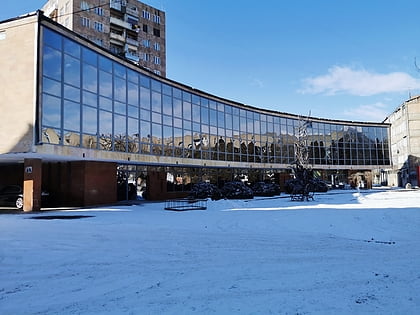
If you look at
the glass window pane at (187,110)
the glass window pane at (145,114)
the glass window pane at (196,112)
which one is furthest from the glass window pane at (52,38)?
the glass window pane at (196,112)

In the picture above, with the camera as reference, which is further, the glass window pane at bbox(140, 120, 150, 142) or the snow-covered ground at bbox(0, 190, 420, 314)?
the glass window pane at bbox(140, 120, 150, 142)

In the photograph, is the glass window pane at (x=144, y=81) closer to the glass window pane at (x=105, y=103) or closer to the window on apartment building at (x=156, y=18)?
the glass window pane at (x=105, y=103)

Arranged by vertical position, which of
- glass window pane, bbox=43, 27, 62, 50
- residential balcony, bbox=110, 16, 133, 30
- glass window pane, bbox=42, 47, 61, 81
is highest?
residential balcony, bbox=110, 16, 133, 30

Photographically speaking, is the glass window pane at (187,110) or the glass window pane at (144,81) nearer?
the glass window pane at (144,81)

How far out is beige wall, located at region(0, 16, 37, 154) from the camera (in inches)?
712

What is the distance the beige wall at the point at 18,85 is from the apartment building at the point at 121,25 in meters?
28.7

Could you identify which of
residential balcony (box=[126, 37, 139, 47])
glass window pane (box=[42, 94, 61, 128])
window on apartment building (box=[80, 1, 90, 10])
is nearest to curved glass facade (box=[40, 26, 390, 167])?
glass window pane (box=[42, 94, 61, 128])

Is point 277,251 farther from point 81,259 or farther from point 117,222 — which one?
point 117,222

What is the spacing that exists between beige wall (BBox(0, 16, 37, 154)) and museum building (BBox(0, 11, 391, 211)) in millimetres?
49

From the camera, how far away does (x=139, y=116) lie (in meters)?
27.0

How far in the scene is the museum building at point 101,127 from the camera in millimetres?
18500

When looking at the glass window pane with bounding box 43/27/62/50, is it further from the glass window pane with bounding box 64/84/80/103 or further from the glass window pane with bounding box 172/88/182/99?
the glass window pane with bounding box 172/88/182/99

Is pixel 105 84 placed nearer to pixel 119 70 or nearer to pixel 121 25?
pixel 119 70

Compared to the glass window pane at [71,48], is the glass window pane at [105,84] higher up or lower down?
lower down
